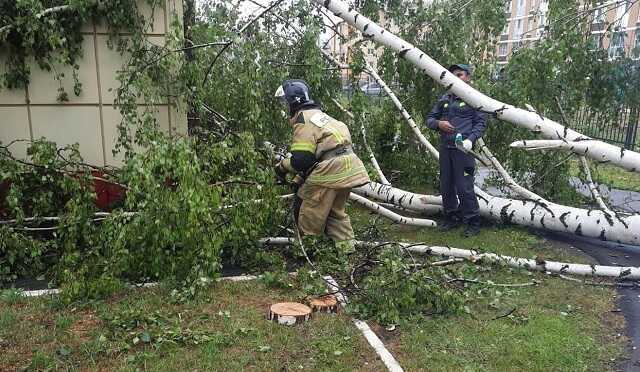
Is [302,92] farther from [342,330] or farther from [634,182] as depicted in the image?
[634,182]

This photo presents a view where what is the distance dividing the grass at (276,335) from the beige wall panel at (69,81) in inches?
73.1

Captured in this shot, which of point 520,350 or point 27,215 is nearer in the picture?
point 520,350

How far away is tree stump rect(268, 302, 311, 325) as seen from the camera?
329 cm

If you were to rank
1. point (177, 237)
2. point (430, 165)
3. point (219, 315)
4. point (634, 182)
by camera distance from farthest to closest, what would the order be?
point (634, 182), point (430, 165), point (177, 237), point (219, 315)

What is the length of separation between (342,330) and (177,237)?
1297 mm

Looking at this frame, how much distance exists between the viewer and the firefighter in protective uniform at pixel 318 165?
4.17 m

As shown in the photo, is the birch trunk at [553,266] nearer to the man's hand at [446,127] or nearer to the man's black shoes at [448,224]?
the man's black shoes at [448,224]

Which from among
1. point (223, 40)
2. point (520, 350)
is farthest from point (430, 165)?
point (520, 350)

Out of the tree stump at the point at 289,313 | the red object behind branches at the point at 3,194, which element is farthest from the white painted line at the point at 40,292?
the tree stump at the point at 289,313

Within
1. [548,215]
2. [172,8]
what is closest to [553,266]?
[548,215]

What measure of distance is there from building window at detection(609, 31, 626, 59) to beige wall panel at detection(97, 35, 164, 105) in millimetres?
4697

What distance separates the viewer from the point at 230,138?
450cm

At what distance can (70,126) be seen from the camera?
15.2ft

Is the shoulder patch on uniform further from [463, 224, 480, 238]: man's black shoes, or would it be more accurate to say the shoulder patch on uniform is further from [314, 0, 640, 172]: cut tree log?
[463, 224, 480, 238]: man's black shoes
